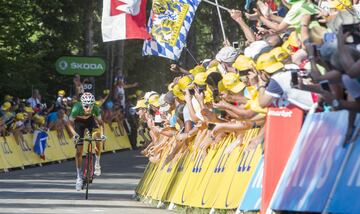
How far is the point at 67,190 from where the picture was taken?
25984 millimetres

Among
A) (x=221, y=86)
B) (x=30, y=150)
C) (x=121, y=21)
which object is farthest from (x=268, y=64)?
(x=30, y=150)

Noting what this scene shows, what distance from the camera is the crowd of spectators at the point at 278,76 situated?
11016 mm

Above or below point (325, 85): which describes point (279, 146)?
below

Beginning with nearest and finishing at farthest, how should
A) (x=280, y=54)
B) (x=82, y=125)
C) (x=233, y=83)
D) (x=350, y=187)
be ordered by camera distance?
(x=350, y=187) → (x=280, y=54) → (x=233, y=83) → (x=82, y=125)

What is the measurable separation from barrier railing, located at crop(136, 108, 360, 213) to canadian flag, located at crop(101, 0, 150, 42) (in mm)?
8456

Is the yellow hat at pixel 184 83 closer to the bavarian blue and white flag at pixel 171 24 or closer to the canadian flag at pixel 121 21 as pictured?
the bavarian blue and white flag at pixel 171 24

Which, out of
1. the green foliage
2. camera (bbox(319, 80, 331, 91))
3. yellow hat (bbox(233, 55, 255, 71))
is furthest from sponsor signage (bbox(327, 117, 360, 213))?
the green foliage

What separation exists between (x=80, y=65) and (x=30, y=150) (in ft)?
39.5

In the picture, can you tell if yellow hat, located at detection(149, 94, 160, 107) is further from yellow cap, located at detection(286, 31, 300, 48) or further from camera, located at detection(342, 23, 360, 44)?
camera, located at detection(342, 23, 360, 44)

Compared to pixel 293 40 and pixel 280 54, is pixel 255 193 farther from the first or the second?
pixel 293 40

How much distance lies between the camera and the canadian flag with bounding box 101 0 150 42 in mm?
25672

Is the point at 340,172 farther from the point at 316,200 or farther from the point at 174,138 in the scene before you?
the point at 174,138

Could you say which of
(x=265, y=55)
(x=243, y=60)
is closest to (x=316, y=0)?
(x=243, y=60)

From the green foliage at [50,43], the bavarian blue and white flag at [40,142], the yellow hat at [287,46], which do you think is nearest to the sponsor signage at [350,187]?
the yellow hat at [287,46]
